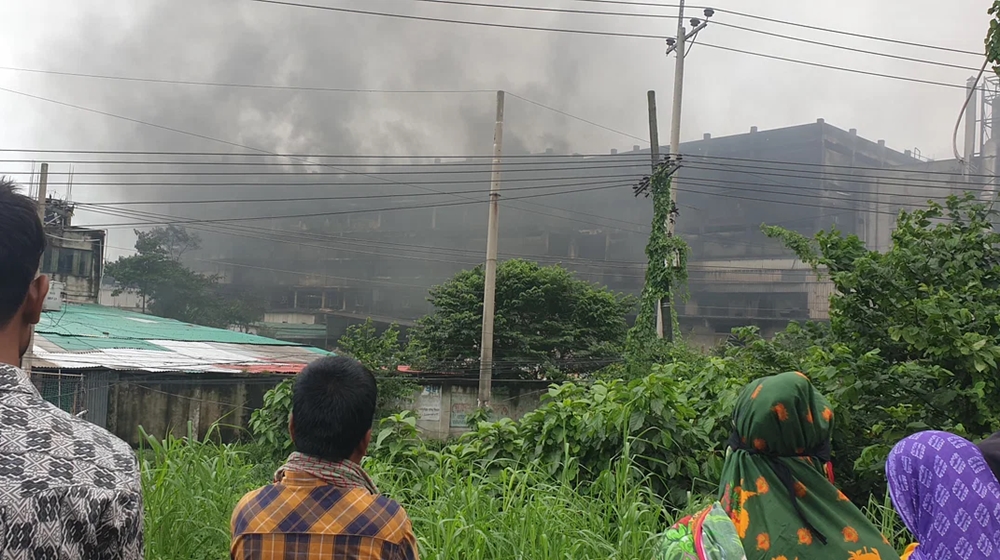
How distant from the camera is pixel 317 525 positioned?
1571 mm

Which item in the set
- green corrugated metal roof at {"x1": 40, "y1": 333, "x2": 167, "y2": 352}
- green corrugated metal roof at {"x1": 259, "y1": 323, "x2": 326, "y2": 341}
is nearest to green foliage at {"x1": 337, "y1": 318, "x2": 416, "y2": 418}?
green corrugated metal roof at {"x1": 40, "y1": 333, "x2": 167, "y2": 352}

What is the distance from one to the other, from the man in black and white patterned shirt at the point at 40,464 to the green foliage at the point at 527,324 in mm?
19070

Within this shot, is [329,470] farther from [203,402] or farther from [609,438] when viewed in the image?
[203,402]

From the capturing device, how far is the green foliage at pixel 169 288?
114ft

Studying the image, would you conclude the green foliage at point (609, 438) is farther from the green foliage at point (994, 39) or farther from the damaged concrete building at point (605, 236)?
the damaged concrete building at point (605, 236)

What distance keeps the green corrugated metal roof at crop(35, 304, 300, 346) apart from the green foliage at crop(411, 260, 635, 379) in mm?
7383

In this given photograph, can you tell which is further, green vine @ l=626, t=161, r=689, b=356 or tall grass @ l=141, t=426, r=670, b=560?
green vine @ l=626, t=161, r=689, b=356

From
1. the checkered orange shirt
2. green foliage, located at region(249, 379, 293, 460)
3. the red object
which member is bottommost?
the red object

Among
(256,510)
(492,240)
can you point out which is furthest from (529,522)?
(492,240)

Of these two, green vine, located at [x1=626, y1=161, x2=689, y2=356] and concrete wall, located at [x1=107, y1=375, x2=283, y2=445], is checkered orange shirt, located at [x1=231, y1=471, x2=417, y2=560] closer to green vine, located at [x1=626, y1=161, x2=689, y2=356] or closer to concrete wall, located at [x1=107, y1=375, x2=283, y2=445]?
green vine, located at [x1=626, y1=161, x2=689, y2=356]

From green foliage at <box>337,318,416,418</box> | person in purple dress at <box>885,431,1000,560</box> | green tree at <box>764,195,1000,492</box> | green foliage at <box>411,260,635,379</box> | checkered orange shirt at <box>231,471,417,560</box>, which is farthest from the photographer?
green foliage at <box>411,260,635,379</box>

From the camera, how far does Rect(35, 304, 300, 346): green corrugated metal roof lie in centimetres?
1905

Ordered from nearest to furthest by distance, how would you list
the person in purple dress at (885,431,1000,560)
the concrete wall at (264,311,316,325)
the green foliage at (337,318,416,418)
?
the person in purple dress at (885,431,1000,560) < the green foliage at (337,318,416,418) < the concrete wall at (264,311,316,325)

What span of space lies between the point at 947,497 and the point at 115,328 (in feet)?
76.3
